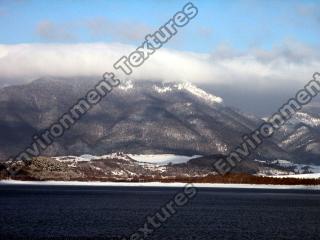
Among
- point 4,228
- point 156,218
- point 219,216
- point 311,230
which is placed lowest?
point 311,230

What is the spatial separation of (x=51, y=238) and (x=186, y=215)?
4577 cm

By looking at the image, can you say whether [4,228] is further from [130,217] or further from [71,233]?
[130,217]

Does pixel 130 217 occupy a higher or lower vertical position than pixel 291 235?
higher

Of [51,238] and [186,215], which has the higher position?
[51,238]

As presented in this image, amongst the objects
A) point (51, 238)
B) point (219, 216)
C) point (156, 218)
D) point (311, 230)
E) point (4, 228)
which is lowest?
point (311, 230)

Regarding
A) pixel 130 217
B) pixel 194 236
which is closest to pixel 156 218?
pixel 130 217

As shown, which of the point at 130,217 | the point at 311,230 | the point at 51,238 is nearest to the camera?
the point at 51,238

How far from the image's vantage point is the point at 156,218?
366 ft

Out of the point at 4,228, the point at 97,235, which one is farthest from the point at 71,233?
the point at 4,228

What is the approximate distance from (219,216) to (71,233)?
146 ft

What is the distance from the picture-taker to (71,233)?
268ft

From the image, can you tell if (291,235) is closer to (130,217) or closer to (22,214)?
(130,217)

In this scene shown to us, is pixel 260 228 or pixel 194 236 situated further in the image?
pixel 260 228

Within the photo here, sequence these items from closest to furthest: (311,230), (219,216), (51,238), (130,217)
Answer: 1. (51,238)
2. (311,230)
3. (130,217)
4. (219,216)
